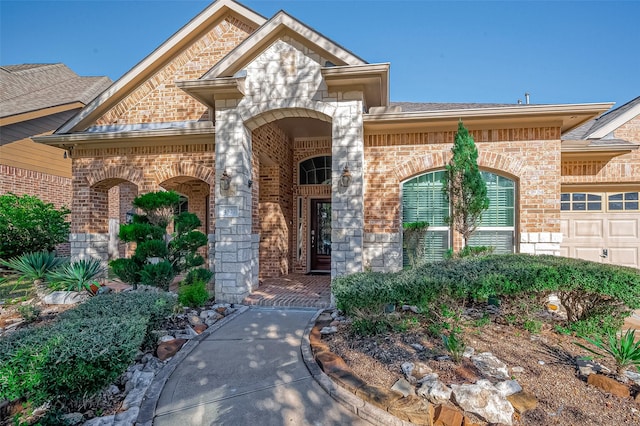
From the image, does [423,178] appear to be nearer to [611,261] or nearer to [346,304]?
[346,304]

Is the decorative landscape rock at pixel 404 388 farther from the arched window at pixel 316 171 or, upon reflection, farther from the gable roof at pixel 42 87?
the gable roof at pixel 42 87

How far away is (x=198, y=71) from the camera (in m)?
8.76

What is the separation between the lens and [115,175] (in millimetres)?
8102

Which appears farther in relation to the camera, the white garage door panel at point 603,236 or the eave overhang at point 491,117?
the white garage door panel at point 603,236

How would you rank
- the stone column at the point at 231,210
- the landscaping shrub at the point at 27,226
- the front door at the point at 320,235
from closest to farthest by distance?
the stone column at the point at 231,210 → the landscaping shrub at the point at 27,226 → the front door at the point at 320,235

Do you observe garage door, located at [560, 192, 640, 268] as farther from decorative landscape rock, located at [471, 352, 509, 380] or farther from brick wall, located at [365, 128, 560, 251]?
decorative landscape rock, located at [471, 352, 509, 380]

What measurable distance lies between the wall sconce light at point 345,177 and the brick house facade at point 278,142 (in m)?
0.02

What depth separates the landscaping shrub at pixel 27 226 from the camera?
8.85 m

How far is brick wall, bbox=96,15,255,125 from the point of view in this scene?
8.52 m

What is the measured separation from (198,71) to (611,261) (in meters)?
11.4

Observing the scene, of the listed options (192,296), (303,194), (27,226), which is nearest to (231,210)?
(192,296)

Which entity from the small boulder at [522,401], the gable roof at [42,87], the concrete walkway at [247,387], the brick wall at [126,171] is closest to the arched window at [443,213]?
the concrete walkway at [247,387]

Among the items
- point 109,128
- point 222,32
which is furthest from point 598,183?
point 109,128

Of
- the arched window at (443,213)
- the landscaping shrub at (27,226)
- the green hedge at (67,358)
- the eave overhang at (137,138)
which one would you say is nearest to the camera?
the green hedge at (67,358)
